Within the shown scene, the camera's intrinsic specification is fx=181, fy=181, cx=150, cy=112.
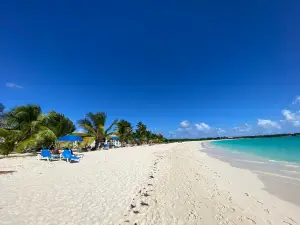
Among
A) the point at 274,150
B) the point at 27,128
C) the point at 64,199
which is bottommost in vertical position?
the point at 64,199

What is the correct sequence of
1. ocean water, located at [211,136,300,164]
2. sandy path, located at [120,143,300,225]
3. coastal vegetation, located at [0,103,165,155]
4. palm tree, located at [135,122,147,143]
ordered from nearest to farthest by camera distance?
sandy path, located at [120,143,300,225]
coastal vegetation, located at [0,103,165,155]
ocean water, located at [211,136,300,164]
palm tree, located at [135,122,147,143]

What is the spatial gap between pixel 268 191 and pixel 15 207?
720 cm

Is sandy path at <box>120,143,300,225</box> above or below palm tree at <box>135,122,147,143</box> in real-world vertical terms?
below

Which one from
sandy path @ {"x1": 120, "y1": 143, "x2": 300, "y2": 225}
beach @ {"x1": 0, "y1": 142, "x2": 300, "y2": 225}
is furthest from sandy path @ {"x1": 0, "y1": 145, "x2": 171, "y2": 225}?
sandy path @ {"x1": 120, "y1": 143, "x2": 300, "y2": 225}

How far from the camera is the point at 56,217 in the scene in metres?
3.52

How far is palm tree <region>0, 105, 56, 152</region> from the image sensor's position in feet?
38.2

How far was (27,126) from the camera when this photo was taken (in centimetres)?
1256

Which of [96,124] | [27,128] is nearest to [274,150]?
[96,124]

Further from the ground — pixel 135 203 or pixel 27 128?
pixel 27 128

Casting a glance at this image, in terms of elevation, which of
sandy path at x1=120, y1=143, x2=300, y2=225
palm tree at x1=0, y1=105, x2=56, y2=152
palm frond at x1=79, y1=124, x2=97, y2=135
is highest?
palm frond at x1=79, y1=124, x2=97, y2=135

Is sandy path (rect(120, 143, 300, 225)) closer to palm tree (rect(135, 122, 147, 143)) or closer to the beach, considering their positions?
the beach

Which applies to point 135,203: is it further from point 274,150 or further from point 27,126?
point 274,150

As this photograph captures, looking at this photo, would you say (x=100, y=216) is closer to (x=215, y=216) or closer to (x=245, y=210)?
(x=215, y=216)

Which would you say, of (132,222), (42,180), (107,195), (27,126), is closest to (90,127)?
(27,126)
